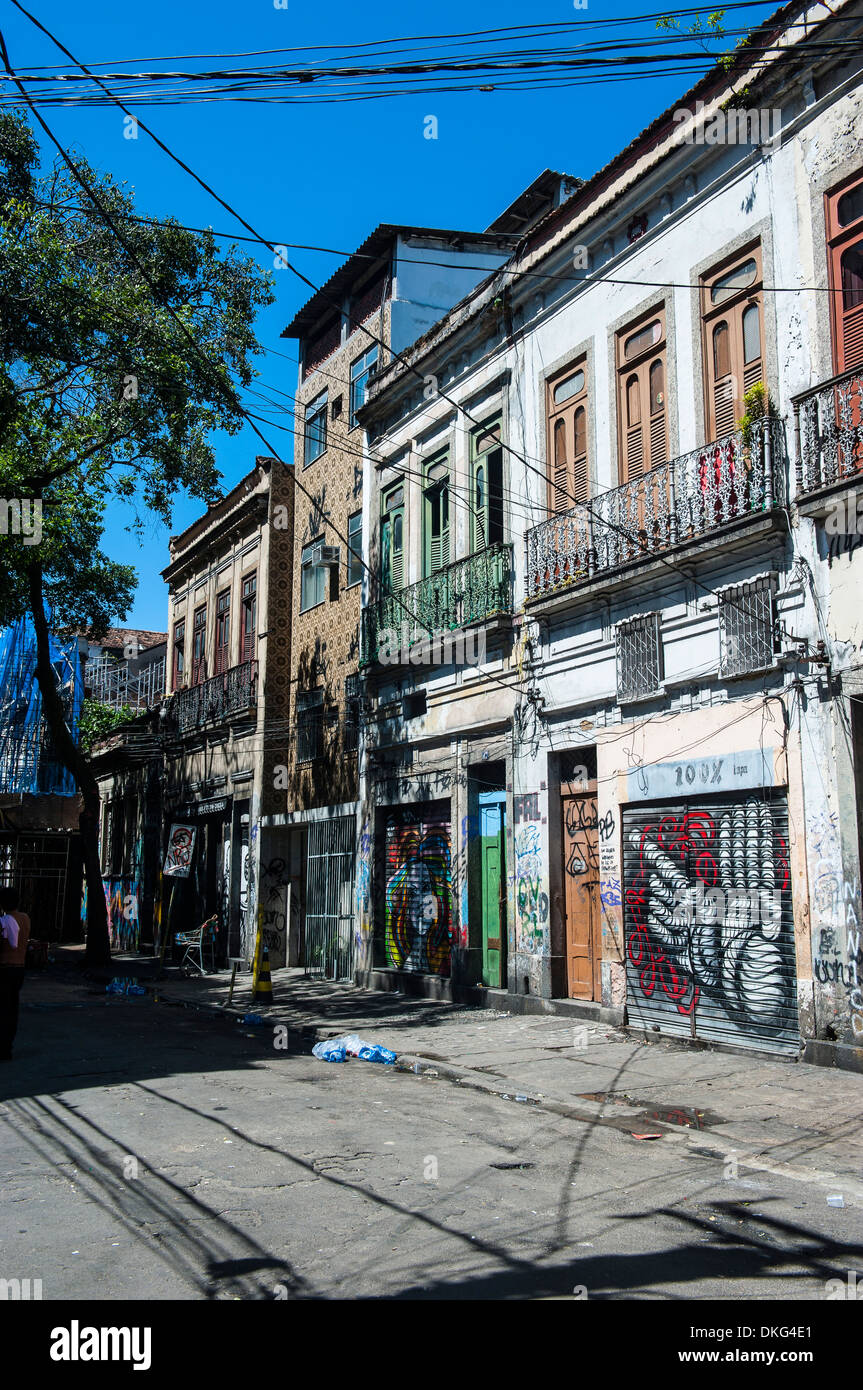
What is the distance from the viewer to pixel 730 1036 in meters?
11.2

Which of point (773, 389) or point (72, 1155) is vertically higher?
point (773, 389)

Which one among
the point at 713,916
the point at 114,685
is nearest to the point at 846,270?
the point at 713,916

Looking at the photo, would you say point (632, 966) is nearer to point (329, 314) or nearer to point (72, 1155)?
point (72, 1155)

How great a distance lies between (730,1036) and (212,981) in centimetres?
1287

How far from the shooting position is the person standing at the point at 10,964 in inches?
410

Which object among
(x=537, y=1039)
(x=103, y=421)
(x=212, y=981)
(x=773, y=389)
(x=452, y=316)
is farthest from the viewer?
(x=212, y=981)

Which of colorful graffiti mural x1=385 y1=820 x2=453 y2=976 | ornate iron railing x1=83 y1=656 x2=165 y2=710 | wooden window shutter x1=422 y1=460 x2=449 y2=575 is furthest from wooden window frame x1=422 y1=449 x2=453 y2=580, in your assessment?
ornate iron railing x1=83 y1=656 x2=165 y2=710

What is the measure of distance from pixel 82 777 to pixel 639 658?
1465 cm

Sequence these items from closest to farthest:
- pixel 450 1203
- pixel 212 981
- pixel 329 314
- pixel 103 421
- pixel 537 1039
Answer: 1. pixel 450 1203
2. pixel 537 1039
3. pixel 103 421
4. pixel 212 981
5. pixel 329 314

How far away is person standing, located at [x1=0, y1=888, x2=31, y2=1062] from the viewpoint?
10414 mm

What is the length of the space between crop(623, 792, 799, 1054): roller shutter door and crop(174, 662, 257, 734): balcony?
43.8ft

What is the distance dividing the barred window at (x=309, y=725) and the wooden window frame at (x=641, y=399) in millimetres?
10129

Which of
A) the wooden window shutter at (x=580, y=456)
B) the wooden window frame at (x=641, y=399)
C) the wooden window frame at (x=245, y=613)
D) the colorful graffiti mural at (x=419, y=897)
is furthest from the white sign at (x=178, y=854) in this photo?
the wooden window frame at (x=641, y=399)

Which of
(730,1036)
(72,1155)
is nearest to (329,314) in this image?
(730,1036)
